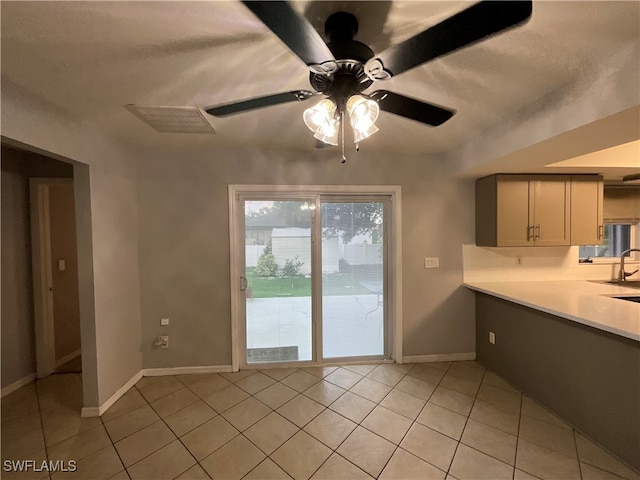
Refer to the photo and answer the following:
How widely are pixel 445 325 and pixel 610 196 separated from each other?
248cm

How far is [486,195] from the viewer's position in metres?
2.87

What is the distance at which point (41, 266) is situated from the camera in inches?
109

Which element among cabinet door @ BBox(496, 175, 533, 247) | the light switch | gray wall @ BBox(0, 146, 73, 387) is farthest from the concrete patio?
gray wall @ BBox(0, 146, 73, 387)

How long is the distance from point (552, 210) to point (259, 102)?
3086 mm

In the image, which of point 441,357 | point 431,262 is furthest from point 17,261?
point 441,357

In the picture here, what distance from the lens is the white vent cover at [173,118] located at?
187 cm

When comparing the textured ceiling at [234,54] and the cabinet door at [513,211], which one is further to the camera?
the cabinet door at [513,211]

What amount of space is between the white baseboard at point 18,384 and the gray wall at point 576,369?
15.3 ft

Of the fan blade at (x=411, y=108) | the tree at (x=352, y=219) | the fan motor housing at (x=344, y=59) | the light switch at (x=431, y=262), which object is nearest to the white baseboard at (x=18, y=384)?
the tree at (x=352, y=219)

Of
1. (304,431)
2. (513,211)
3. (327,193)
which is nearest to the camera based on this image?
(304,431)

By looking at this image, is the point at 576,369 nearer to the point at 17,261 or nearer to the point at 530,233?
the point at 530,233

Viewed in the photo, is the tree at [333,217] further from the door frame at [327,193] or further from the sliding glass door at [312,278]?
the door frame at [327,193]

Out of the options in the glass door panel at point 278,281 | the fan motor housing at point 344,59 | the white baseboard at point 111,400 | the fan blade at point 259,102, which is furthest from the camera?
the glass door panel at point 278,281

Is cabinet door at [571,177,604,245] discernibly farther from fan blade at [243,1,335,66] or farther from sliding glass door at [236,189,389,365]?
fan blade at [243,1,335,66]
